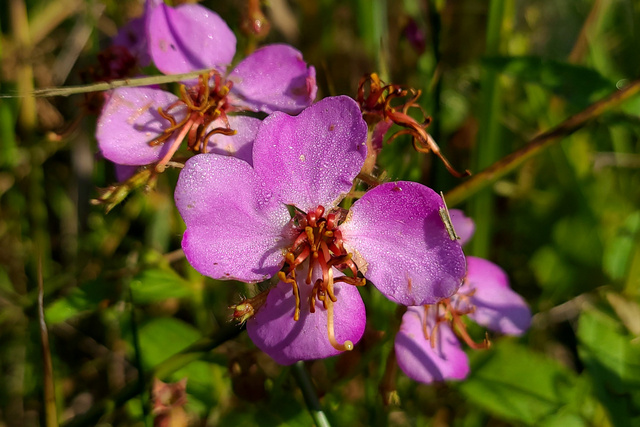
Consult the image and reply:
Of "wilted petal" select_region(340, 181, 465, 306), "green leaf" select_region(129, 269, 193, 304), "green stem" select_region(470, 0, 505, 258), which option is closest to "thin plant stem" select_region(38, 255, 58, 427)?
"green leaf" select_region(129, 269, 193, 304)

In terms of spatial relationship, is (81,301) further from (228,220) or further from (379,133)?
(379,133)

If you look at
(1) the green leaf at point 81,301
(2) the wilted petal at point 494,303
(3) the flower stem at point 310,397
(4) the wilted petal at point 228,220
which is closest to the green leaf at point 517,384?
(2) the wilted petal at point 494,303

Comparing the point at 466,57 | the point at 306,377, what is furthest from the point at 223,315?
the point at 466,57

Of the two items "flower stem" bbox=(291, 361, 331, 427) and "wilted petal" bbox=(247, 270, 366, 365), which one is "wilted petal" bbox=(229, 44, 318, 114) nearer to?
"wilted petal" bbox=(247, 270, 366, 365)

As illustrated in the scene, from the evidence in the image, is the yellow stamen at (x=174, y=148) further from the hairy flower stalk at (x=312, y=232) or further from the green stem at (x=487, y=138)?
the green stem at (x=487, y=138)

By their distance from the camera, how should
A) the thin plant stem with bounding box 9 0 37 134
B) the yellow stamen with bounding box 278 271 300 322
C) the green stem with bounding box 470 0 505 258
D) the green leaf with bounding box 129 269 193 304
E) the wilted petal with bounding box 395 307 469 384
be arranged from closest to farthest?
the yellow stamen with bounding box 278 271 300 322 < the wilted petal with bounding box 395 307 469 384 < the green leaf with bounding box 129 269 193 304 < the green stem with bounding box 470 0 505 258 < the thin plant stem with bounding box 9 0 37 134

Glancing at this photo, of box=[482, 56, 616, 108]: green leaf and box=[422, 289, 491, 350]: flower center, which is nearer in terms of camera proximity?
box=[422, 289, 491, 350]: flower center
